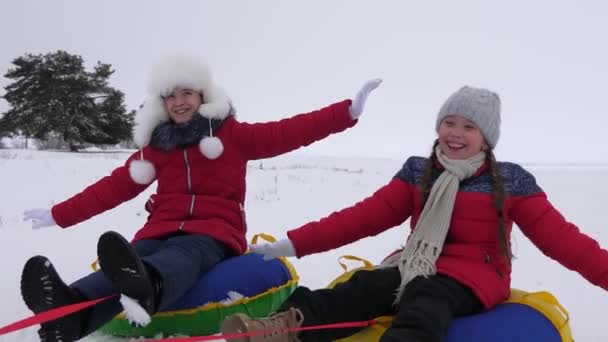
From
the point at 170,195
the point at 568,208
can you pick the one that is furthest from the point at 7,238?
the point at 568,208

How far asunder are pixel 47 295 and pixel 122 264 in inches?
15.6

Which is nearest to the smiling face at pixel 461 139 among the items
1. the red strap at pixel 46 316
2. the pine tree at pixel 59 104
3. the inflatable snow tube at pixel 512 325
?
the inflatable snow tube at pixel 512 325

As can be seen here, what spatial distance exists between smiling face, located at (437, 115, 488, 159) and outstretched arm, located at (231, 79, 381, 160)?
874 mm

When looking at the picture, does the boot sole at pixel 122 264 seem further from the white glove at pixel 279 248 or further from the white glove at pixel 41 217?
the white glove at pixel 41 217

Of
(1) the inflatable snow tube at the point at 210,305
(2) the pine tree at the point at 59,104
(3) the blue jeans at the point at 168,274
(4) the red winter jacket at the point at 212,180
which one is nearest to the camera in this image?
(3) the blue jeans at the point at 168,274

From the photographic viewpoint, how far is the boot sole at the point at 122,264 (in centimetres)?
221

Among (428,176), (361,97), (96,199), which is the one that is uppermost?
(361,97)

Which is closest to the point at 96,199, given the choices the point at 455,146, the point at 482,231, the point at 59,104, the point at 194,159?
the point at 194,159

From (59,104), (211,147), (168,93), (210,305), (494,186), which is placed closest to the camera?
(494,186)

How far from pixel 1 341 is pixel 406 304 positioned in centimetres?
210

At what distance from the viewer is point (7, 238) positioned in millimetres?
5047

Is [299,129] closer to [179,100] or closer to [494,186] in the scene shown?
[179,100]

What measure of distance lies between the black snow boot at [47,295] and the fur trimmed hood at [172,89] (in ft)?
4.60

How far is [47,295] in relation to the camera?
230 cm
